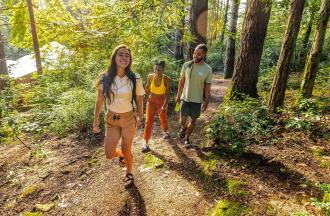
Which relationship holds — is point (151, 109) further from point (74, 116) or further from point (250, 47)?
point (250, 47)

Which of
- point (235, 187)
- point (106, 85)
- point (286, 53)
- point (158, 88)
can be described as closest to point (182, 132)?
point (158, 88)

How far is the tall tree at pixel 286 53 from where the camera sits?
5074 mm

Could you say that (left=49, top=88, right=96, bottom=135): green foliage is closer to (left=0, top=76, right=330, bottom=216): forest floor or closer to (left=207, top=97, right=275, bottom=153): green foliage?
(left=0, top=76, right=330, bottom=216): forest floor

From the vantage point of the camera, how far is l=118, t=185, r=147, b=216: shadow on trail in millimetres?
3701

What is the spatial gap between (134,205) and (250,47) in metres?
5.28

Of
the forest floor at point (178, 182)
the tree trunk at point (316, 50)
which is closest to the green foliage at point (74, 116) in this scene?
the forest floor at point (178, 182)

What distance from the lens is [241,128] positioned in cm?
481

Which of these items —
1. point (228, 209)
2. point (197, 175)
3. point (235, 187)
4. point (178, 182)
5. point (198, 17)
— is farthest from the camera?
point (198, 17)

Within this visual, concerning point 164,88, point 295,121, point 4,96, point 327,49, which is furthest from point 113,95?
point 327,49

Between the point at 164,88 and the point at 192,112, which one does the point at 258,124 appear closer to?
the point at 192,112

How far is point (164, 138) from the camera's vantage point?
6.73 metres

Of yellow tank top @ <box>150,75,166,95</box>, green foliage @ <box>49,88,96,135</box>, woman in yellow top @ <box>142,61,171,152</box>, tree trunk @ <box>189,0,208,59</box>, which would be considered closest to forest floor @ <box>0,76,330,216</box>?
woman in yellow top @ <box>142,61,171,152</box>

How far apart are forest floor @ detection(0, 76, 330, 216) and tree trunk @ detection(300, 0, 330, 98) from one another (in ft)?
6.85

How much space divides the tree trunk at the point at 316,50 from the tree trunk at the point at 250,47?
128 cm
